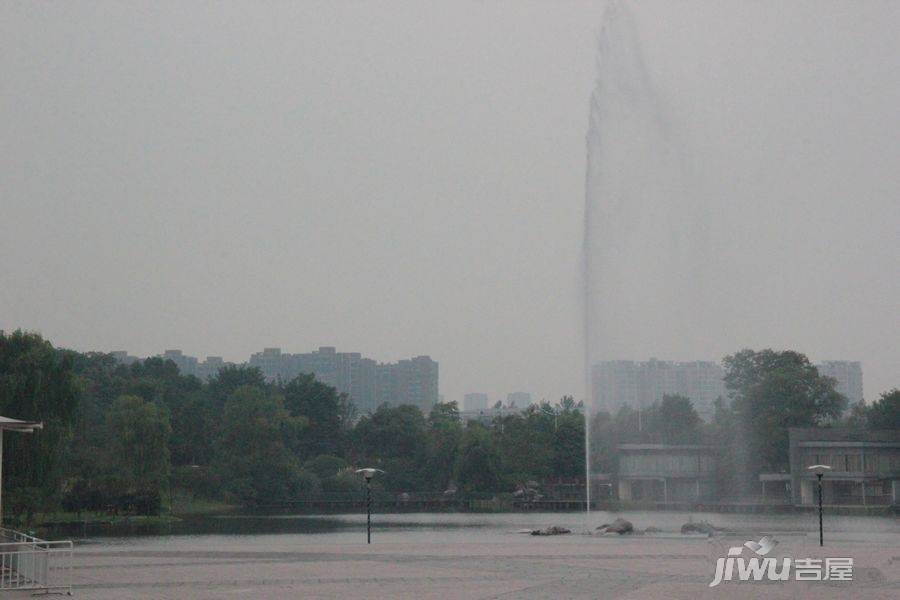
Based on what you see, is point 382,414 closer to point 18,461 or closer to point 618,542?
point 18,461

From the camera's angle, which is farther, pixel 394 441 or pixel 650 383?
pixel 394 441

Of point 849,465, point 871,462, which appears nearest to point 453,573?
point 849,465

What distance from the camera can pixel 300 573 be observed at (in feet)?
80.4

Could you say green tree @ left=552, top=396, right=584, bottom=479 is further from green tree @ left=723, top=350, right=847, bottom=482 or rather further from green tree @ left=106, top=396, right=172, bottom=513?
green tree @ left=106, top=396, right=172, bottom=513

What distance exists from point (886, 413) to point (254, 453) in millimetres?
63064

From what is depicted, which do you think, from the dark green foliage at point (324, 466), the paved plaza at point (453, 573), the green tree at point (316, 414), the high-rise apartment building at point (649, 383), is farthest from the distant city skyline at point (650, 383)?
the green tree at point (316, 414)

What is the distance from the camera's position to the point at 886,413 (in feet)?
361

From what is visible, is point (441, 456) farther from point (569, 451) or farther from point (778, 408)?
point (778, 408)

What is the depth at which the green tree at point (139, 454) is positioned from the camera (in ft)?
258

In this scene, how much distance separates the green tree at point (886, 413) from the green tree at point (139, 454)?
2788 inches

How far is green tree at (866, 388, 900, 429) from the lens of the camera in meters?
109

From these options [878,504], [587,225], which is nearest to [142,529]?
[587,225]

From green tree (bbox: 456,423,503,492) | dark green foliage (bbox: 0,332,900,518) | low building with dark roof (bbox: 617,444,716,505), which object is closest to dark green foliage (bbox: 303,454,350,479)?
dark green foliage (bbox: 0,332,900,518)

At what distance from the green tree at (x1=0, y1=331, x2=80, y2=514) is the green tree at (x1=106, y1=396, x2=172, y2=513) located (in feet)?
74.5
